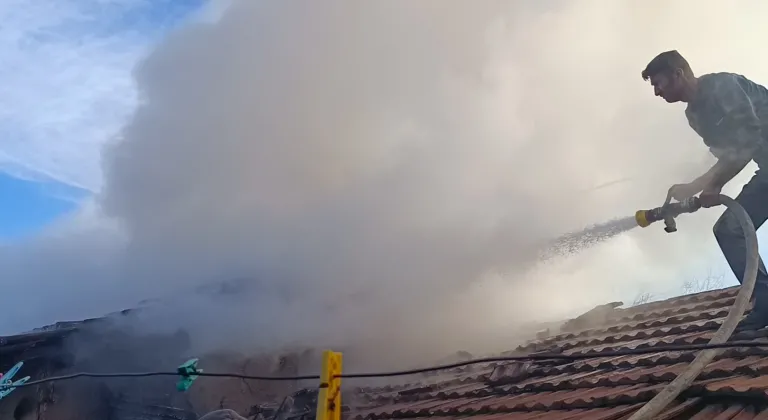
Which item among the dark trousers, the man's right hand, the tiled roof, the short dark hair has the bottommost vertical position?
the tiled roof

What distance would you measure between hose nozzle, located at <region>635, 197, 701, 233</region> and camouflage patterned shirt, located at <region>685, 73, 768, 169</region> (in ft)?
1.03

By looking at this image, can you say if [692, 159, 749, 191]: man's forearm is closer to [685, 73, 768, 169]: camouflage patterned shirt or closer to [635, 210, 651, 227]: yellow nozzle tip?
[685, 73, 768, 169]: camouflage patterned shirt

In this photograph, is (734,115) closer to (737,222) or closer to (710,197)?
(710,197)

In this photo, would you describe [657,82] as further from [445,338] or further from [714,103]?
[445,338]

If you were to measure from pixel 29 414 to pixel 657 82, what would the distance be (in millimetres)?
7261

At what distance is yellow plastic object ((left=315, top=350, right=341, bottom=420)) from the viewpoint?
263 centimetres

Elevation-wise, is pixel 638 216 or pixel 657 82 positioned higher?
pixel 657 82

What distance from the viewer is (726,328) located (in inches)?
124

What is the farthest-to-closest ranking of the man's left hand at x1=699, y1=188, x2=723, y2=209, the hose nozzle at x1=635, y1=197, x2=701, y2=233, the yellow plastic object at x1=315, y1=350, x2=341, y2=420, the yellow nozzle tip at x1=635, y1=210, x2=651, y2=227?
the yellow nozzle tip at x1=635, y1=210, x2=651, y2=227 < the hose nozzle at x1=635, y1=197, x2=701, y2=233 < the man's left hand at x1=699, y1=188, x2=723, y2=209 < the yellow plastic object at x1=315, y1=350, x2=341, y2=420

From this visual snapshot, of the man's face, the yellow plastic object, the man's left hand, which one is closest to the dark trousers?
the man's left hand

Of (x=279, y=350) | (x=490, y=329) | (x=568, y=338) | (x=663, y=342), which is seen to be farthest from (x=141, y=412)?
(x=663, y=342)

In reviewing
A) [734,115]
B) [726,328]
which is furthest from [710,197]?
[726,328]

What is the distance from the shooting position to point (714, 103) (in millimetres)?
3525

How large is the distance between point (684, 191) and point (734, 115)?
561mm
